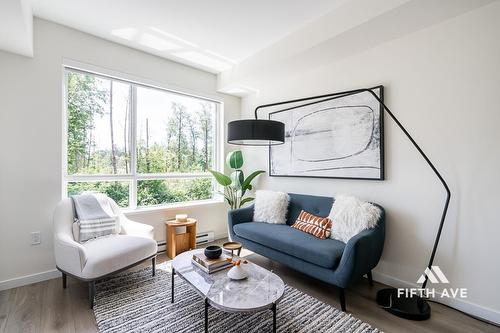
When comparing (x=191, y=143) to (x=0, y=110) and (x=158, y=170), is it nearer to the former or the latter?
(x=158, y=170)

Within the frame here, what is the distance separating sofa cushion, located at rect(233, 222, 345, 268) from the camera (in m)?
2.05

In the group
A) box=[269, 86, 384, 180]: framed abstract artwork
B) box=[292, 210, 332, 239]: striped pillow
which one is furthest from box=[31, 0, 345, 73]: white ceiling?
box=[292, 210, 332, 239]: striped pillow

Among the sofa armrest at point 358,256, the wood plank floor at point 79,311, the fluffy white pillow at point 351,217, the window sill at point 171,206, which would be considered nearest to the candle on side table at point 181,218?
the window sill at point 171,206

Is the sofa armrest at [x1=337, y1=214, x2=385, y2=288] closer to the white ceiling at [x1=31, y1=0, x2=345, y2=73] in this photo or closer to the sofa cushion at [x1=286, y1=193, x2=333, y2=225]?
the sofa cushion at [x1=286, y1=193, x2=333, y2=225]

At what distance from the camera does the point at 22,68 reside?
2357 millimetres

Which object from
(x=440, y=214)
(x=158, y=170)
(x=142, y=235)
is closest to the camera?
(x=440, y=214)

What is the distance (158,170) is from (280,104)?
2.03 meters

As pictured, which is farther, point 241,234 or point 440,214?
point 241,234

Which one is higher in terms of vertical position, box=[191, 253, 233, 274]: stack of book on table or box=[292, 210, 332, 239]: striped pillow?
box=[292, 210, 332, 239]: striped pillow

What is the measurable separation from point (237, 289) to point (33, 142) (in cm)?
253

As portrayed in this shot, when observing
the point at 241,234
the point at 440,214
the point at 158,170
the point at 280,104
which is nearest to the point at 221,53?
the point at 280,104

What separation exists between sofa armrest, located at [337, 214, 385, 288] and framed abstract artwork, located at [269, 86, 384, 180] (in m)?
0.74

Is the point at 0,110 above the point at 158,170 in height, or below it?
above

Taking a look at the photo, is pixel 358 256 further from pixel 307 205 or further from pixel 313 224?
pixel 307 205
